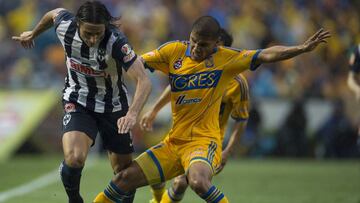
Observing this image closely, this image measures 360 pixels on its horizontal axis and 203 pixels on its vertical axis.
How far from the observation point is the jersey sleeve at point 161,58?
761 centimetres

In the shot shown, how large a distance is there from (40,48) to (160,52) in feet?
39.7

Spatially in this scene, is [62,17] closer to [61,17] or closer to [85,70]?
[61,17]

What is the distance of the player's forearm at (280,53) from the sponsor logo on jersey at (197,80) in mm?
515

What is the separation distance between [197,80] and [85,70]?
1.11 meters

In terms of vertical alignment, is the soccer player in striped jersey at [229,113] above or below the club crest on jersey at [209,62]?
below

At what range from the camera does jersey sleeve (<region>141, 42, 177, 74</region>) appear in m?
7.61

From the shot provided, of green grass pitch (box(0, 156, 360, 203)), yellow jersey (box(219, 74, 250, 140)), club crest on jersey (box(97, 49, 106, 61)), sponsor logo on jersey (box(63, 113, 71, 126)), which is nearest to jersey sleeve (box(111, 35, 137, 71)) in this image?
club crest on jersey (box(97, 49, 106, 61))

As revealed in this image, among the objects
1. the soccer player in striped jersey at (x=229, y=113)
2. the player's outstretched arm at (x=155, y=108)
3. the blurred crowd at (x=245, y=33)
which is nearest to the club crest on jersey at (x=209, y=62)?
the player's outstretched arm at (x=155, y=108)

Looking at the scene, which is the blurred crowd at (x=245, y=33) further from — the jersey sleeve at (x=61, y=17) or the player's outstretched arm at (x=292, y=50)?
the player's outstretched arm at (x=292, y=50)

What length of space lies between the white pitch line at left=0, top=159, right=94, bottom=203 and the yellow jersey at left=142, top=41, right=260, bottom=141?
368cm

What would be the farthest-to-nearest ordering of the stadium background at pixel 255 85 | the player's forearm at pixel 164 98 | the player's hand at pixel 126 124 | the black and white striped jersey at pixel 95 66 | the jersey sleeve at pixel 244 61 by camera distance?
the stadium background at pixel 255 85, the player's forearm at pixel 164 98, the black and white striped jersey at pixel 95 66, the jersey sleeve at pixel 244 61, the player's hand at pixel 126 124

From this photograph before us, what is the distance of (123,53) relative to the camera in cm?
733

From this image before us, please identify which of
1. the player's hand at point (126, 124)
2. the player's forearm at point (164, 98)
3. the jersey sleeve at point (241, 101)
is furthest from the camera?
the jersey sleeve at point (241, 101)

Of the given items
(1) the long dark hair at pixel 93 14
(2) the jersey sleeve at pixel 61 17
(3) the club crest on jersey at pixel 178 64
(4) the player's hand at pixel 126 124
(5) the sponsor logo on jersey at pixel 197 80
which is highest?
(1) the long dark hair at pixel 93 14
